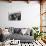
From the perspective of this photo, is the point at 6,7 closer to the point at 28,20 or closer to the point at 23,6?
the point at 23,6

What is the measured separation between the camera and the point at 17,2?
4574 mm

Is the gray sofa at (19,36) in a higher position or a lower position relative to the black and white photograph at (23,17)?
lower

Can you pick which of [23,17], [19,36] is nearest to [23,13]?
[23,17]

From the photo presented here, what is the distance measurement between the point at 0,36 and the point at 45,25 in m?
1.82

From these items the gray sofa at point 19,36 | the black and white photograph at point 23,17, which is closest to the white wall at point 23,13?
the black and white photograph at point 23,17

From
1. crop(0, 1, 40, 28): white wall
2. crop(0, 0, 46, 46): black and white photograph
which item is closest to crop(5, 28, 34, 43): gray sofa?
crop(0, 0, 46, 46): black and white photograph

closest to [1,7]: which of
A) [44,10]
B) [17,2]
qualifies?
[17,2]

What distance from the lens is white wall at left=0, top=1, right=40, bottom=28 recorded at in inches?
178

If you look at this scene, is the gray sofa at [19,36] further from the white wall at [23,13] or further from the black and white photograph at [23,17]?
the white wall at [23,13]

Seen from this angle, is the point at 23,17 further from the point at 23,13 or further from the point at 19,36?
the point at 19,36

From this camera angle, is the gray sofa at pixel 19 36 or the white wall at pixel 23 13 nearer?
the gray sofa at pixel 19 36

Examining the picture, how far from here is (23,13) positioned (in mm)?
4562

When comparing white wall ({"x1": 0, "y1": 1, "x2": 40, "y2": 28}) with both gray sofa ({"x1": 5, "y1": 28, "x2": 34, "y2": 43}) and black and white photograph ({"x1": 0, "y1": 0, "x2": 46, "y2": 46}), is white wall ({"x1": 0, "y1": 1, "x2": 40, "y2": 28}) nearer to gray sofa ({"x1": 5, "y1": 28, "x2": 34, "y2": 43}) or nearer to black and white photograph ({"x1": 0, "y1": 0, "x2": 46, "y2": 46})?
black and white photograph ({"x1": 0, "y1": 0, "x2": 46, "y2": 46})

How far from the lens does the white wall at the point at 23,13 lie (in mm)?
4527
